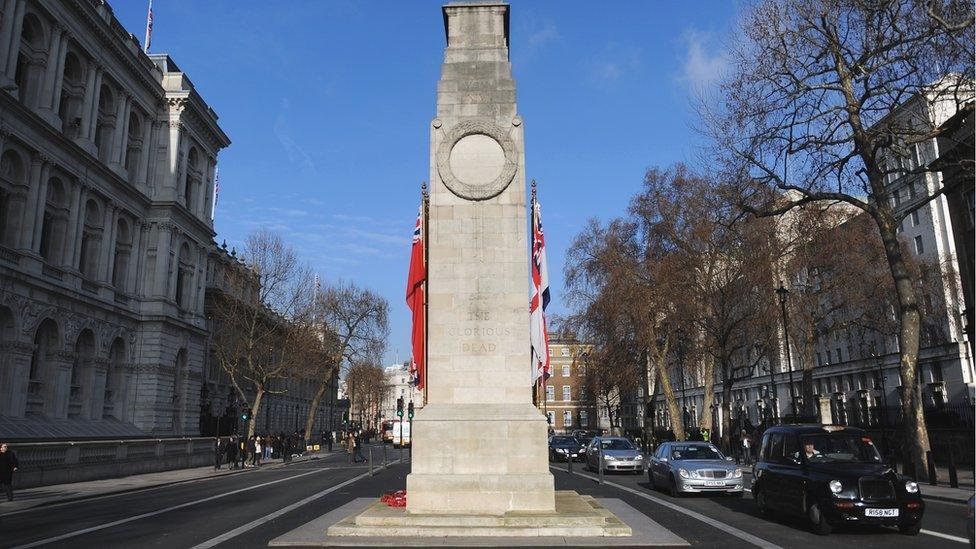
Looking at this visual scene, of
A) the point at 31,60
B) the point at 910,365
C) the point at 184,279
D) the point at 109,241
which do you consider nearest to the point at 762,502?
the point at 910,365

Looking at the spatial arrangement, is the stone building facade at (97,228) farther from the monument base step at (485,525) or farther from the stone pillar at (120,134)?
the monument base step at (485,525)

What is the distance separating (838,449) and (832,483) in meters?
1.52

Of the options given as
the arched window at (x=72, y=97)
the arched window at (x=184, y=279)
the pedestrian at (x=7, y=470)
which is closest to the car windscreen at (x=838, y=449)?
the pedestrian at (x=7, y=470)

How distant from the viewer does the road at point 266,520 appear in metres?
11.4

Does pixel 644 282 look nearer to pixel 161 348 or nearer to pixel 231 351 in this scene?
pixel 231 351

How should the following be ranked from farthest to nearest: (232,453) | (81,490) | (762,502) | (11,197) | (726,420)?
(726,420)
(232,453)
(11,197)
(81,490)
(762,502)

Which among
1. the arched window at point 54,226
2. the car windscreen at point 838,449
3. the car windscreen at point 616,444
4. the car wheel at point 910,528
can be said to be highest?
the arched window at point 54,226

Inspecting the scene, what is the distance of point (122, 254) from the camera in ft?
157

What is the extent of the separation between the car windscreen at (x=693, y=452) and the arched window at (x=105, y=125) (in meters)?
41.6

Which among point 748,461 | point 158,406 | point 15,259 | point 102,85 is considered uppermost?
point 102,85

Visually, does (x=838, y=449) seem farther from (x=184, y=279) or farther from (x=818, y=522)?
(x=184, y=279)

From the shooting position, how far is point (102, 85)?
Result: 44.7 metres

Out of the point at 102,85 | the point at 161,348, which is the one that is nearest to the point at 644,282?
the point at 161,348

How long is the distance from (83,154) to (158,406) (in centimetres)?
1787
